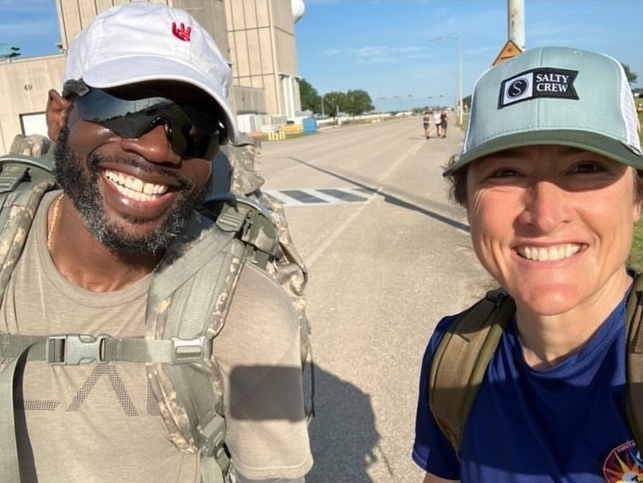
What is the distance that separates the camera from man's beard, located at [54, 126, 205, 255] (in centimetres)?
168

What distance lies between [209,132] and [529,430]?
1.23 m

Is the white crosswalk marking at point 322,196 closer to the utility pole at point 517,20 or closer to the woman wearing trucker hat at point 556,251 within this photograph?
the utility pole at point 517,20

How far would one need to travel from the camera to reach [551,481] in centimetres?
134

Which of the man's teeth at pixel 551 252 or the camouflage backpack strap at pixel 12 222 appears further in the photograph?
the camouflage backpack strap at pixel 12 222

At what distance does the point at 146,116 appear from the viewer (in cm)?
166

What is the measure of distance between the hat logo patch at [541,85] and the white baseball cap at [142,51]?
0.84 metres

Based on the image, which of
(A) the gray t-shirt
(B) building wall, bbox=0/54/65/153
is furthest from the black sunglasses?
(B) building wall, bbox=0/54/65/153

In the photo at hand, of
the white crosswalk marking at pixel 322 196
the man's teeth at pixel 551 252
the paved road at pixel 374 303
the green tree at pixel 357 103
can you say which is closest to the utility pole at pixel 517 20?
the paved road at pixel 374 303

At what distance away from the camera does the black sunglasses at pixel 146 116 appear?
1642 millimetres

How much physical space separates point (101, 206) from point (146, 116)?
0.30m

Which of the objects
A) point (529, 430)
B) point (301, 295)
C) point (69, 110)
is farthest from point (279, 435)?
point (69, 110)

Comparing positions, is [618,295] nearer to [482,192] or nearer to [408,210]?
[482,192]

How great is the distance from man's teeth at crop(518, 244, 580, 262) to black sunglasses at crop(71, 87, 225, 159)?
1002 millimetres

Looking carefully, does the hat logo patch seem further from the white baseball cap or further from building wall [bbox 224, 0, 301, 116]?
building wall [bbox 224, 0, 301, 116]
